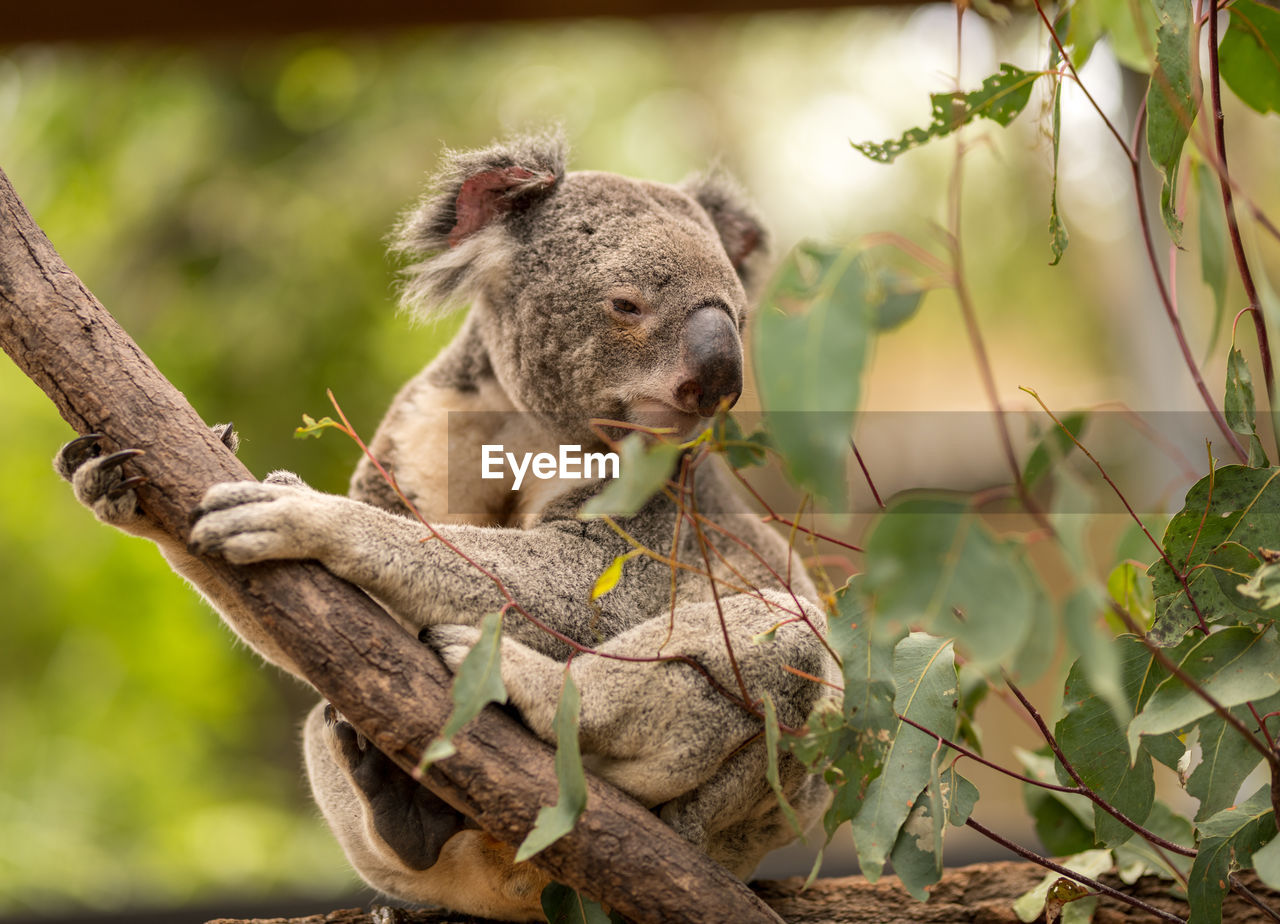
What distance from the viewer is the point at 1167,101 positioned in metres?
1.46

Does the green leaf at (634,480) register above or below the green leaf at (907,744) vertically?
above

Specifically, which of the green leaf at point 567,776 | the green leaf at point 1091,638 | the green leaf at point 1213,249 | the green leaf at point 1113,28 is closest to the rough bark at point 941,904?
the green leaf at point 567,776

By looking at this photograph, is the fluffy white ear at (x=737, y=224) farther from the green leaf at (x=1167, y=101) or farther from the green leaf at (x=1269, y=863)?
the green leaf at (x=1269, y=863)

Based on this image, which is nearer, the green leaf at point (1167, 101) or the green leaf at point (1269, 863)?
the green leaf at point (1269, 863)

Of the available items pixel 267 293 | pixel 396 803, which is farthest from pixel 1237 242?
pixel 267 293

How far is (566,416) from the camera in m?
2.12

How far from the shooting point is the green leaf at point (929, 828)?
59.1 inches

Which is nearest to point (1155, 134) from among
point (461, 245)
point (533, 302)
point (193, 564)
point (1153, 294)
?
point (533, 302)

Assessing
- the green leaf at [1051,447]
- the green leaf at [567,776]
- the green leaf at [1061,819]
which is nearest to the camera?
the green leaf at [1051,447]

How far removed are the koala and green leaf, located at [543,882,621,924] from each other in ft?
0.60

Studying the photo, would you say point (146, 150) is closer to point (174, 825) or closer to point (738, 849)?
point (174, 825)

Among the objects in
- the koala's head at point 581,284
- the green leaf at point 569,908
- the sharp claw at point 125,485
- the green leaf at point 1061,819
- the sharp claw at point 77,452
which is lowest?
the green leaf at point 1061,819

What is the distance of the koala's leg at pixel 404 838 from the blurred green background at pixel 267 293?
3516mm

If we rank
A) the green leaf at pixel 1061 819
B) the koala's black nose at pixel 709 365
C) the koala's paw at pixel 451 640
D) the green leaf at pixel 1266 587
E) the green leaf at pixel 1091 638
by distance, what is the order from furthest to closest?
the green leaf at pixel 1061 819, the koala's black nose at pixel 709 365, the koala's paw at pixel 451 640, the green leaf at pixel 1266 587, the green leaf at pixel 1091 638
